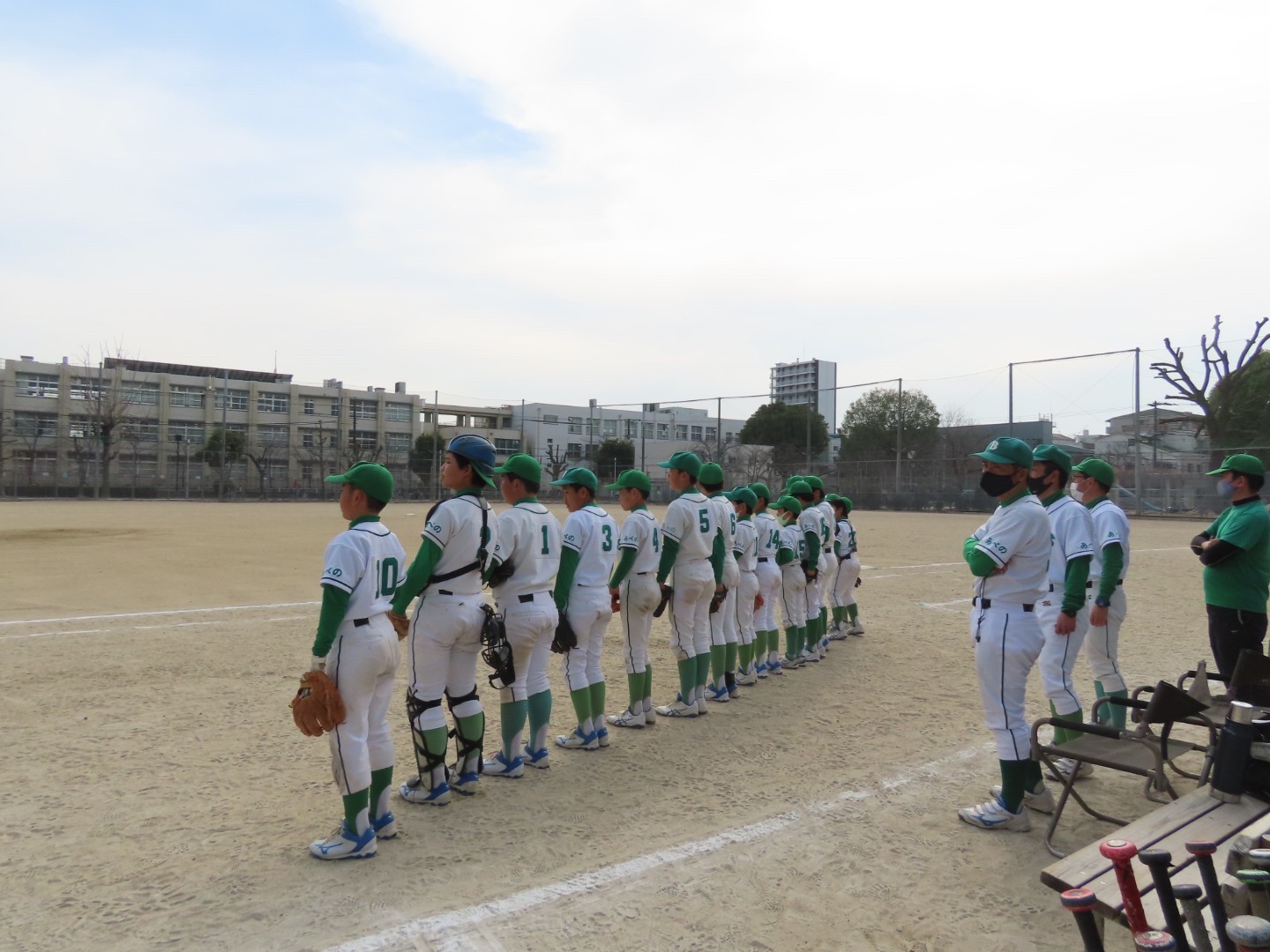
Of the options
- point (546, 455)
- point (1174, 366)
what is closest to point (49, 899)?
point (1174, 366)

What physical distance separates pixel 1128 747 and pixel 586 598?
3.24m

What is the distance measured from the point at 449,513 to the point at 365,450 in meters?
56.1

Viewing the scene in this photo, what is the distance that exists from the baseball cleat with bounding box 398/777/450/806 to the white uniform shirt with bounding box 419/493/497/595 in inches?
43.7

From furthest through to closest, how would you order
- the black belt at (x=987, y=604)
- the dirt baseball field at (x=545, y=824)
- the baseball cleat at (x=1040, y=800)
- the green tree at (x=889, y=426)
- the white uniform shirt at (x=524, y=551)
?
the green tree at (x=889, y=426) → the white uniform shirt at (x=524, y=551) → the baseball cleat at (x=1040, y=800) → the black belt at (x=987, y=604) → the dirt baseball field at (x=545, y=824)

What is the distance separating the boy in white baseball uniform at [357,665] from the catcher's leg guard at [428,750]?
47cm

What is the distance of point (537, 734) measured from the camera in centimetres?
543

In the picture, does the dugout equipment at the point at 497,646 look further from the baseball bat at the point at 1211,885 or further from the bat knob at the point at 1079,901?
the baseball bat at the point at 1211,885

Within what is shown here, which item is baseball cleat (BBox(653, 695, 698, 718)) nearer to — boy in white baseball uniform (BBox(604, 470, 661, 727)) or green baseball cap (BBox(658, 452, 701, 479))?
boy in white baseball uniform (BBox(604, 470, 661, 727))

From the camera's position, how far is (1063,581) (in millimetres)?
5273

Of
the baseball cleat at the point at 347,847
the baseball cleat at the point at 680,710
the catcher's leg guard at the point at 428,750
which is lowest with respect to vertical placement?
the baseball cleat at the point at 680,710

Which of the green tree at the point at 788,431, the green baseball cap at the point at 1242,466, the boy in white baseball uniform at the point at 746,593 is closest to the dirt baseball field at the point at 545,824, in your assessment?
the boy in white baseball uniform at the point at 746,593

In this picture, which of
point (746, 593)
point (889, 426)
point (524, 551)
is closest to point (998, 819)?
point (524, 551)

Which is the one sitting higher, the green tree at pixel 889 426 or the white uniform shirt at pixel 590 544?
the green tree at pixel 889 426

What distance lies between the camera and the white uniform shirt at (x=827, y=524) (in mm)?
9172
